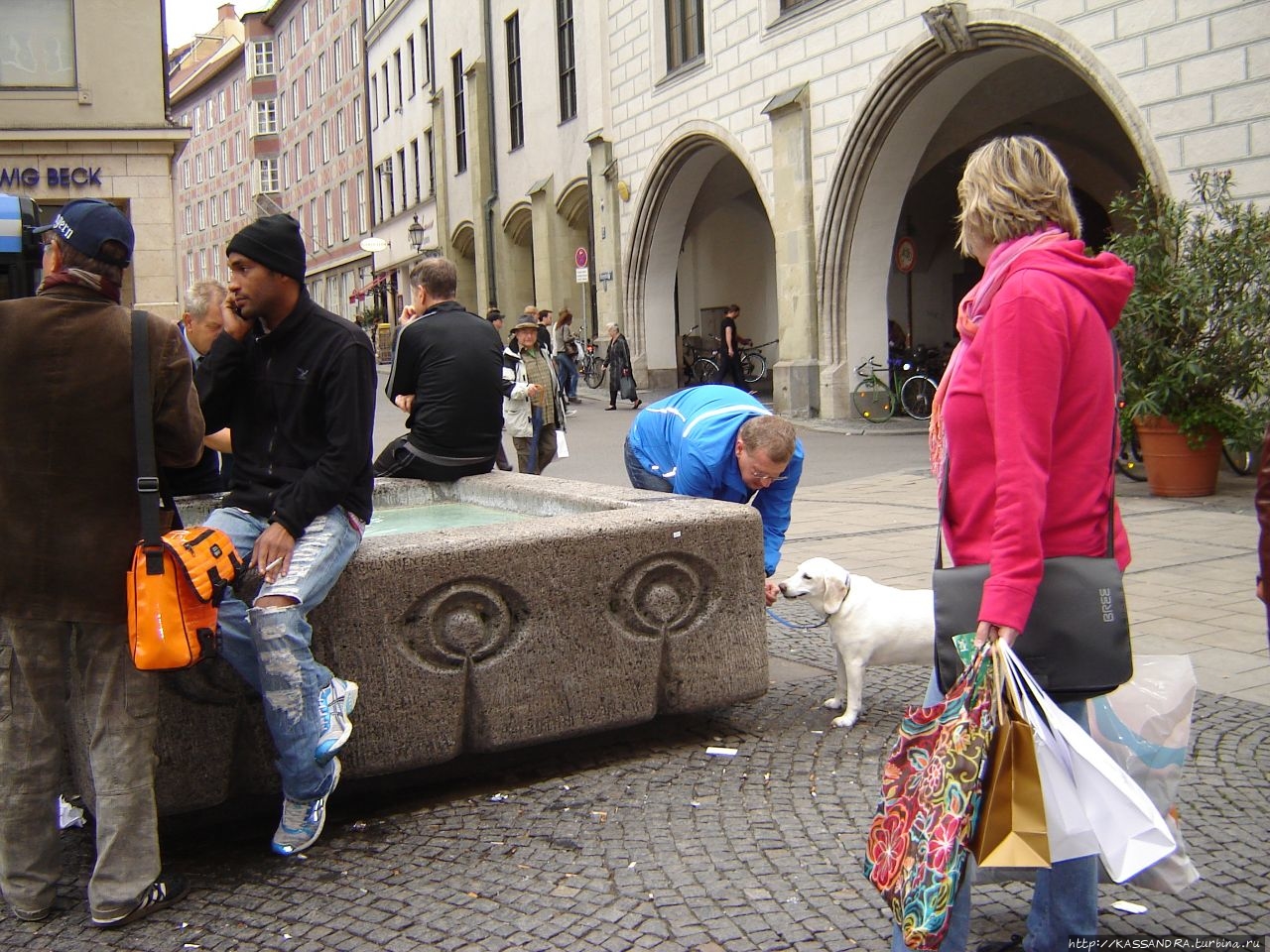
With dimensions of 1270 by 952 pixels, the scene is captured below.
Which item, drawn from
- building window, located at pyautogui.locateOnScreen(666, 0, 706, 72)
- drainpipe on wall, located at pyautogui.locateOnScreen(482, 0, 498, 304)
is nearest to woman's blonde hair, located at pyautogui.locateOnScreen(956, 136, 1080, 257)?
building window, located at pyautogui.locateOnScreen(666, 0, 706, 72)

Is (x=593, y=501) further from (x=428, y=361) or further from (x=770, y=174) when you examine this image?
(x=770, y=174)

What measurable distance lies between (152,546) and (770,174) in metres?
17.2

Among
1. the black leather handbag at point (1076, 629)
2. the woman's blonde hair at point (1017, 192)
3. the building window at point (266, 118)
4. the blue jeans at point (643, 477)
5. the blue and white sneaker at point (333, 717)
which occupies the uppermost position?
the building window at point (266, 118)

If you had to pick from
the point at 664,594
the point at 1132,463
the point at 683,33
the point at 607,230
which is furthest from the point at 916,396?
the point at 664,594

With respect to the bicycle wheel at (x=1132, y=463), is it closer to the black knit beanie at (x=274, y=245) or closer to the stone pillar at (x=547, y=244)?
the black knit beanie at (x=274, y=245)

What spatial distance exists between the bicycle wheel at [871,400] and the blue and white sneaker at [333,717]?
15088 mm

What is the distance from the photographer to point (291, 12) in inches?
2448

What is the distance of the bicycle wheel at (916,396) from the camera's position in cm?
1819

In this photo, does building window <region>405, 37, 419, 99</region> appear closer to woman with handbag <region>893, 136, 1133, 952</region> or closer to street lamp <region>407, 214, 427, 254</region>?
street lamp <region>407, 214, 427, 254</region>

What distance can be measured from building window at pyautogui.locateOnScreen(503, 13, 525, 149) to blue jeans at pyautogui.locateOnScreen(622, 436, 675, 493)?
1056 inches

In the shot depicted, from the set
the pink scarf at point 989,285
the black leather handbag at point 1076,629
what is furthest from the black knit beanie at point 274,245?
the black leather handbag at point 1076,629

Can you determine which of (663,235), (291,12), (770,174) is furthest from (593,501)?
(291,12)

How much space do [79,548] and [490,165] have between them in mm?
32482

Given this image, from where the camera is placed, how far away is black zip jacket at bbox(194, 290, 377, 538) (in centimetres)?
380
